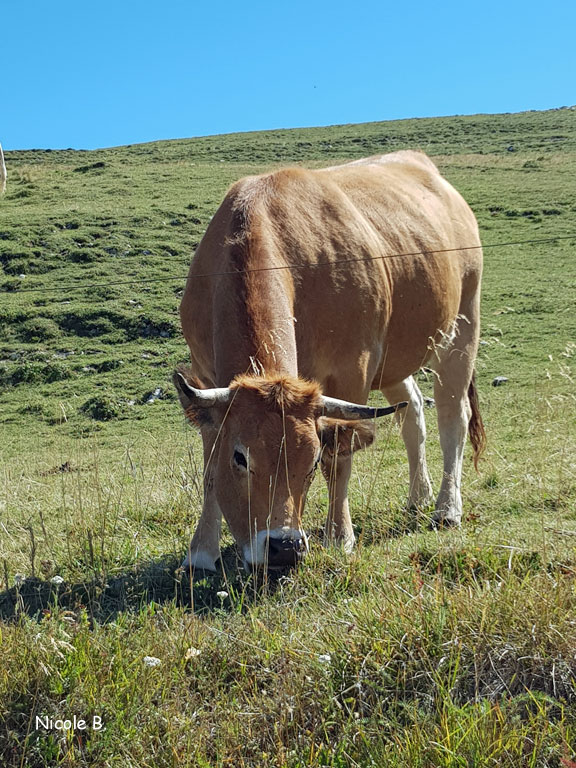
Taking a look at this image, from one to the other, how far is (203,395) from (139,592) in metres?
1.21

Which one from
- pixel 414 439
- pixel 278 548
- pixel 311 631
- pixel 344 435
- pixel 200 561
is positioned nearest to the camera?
pixel 311 631

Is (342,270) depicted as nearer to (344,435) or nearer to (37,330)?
(344,435)

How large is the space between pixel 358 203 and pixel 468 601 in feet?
11.8

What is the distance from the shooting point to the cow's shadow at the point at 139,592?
4098 millimetres

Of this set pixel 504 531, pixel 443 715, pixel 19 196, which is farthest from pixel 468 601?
pixel 19 196

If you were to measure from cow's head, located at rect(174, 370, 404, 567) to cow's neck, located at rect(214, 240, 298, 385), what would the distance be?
0.24 m

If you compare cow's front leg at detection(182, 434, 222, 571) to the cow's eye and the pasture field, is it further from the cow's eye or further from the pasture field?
the cow's eye

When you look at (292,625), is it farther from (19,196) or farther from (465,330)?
(19,196)

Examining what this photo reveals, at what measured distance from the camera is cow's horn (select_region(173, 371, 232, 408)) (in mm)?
4156

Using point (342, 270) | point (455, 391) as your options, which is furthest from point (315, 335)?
point (455, 391)

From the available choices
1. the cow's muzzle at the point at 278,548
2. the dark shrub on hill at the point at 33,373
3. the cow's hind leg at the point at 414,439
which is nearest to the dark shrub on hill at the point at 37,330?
the dark shrub on hill at the point at 33,373

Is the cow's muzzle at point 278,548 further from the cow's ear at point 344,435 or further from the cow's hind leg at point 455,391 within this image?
the cow's hind leg at point 455,391

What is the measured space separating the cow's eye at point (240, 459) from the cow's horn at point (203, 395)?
0.28 metres

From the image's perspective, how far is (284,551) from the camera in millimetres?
3943
